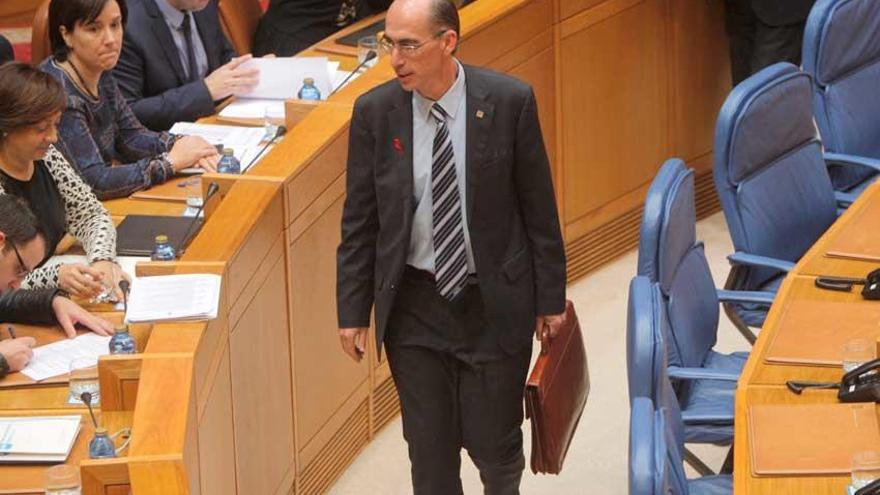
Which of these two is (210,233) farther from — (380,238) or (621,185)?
→ (621,185)

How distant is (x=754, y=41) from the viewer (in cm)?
667

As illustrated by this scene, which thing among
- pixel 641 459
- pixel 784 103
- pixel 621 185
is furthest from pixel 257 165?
pixel 621 185

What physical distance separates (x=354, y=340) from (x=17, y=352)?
78cm

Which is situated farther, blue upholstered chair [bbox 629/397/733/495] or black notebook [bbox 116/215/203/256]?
black notebook [bbox 116/215/203/256]

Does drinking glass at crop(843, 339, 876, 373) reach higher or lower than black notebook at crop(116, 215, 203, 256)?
higher

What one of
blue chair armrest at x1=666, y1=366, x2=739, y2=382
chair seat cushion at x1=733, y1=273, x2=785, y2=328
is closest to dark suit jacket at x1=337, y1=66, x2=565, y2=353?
blue chair armrest at x1=666, y1=366, x2=739, y2=382

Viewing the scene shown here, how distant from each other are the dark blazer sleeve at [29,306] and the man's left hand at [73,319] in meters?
0.02

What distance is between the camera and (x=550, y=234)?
391 centimetres

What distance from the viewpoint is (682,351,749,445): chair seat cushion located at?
4184 millimetres

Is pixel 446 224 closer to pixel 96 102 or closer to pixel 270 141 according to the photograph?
pixel 270 141

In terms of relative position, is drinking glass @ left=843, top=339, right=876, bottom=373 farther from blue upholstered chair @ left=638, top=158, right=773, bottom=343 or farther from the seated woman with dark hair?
the seated woman with dark hair

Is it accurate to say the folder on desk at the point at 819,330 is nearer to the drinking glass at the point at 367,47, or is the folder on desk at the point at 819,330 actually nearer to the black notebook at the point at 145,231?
the black notebook at the point at 145,231

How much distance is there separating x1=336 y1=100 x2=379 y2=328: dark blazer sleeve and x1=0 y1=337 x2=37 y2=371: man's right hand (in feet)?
2.42

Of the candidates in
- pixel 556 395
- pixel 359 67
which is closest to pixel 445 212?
pixel 556 395
